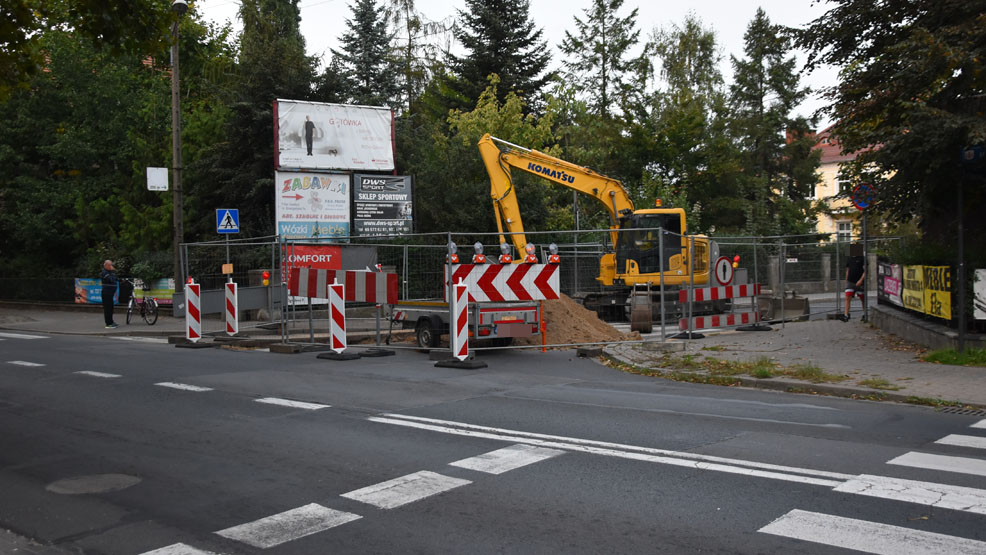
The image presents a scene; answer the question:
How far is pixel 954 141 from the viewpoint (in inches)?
450

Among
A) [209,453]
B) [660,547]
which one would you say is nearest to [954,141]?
[660,547]

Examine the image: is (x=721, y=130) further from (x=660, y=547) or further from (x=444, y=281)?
(x=660, y=547)

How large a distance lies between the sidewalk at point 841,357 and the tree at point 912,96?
97.7 inches

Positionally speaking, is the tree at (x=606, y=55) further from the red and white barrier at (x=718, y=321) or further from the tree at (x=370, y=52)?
the red and white barrier at (x=718, y=321)

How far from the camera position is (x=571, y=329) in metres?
15.9

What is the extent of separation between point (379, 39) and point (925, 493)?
4411 cm

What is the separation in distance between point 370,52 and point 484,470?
42578 millimetres

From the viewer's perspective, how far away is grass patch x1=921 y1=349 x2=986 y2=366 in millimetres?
11055

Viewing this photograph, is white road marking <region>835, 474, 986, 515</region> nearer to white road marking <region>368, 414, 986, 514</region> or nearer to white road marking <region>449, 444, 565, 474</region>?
white road marking <region>368, 414, 986, 514</region>

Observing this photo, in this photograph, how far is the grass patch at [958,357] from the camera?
435 inches

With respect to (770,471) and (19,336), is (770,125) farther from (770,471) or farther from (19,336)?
(770,471)

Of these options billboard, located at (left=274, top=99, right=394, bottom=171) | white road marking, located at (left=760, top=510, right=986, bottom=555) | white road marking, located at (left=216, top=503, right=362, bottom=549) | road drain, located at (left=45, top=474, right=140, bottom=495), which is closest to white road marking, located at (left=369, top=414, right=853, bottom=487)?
white road marking, located at (left=760, top=510, right=986, bottom=555)

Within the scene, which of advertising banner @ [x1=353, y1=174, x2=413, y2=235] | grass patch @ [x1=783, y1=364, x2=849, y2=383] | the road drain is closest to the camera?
the road drain

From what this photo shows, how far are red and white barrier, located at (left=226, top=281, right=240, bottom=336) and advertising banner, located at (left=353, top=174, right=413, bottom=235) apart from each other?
911 centimetres
